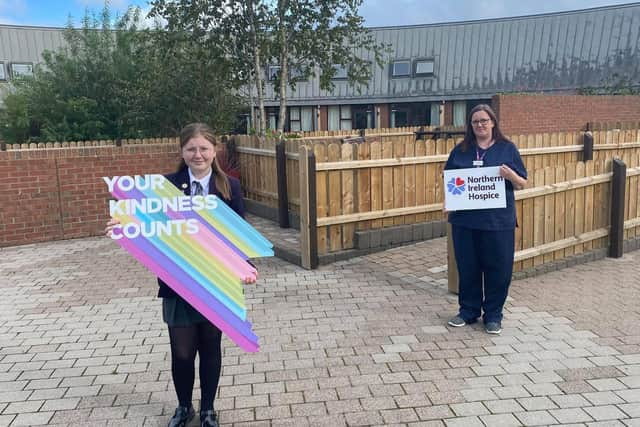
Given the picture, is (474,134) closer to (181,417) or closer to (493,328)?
(493,328)

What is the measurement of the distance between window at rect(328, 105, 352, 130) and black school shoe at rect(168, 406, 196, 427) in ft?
91.5

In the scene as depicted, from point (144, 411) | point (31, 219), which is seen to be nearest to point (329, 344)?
point (144, 411)

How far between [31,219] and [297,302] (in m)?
5.65

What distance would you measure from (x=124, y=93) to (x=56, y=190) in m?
7.76

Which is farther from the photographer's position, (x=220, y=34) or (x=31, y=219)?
(x=220, y=34)

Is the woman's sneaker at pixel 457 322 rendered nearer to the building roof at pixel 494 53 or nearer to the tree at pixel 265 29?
the tree at pixel 265 29

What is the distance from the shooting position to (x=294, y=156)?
9.23m

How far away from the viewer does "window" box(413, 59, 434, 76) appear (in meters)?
30.3

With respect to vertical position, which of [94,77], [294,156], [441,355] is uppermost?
[94,77]

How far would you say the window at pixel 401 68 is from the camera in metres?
30.4

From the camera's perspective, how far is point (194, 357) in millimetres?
3328

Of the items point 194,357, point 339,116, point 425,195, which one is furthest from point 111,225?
point 339,116

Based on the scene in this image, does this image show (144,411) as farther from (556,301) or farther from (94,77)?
(94,77)

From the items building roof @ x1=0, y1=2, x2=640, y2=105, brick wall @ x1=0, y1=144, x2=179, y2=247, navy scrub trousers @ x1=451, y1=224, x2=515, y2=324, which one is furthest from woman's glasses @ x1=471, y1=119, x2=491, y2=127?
building roof @ x1=0, y1=2, x2=640, y2=105
